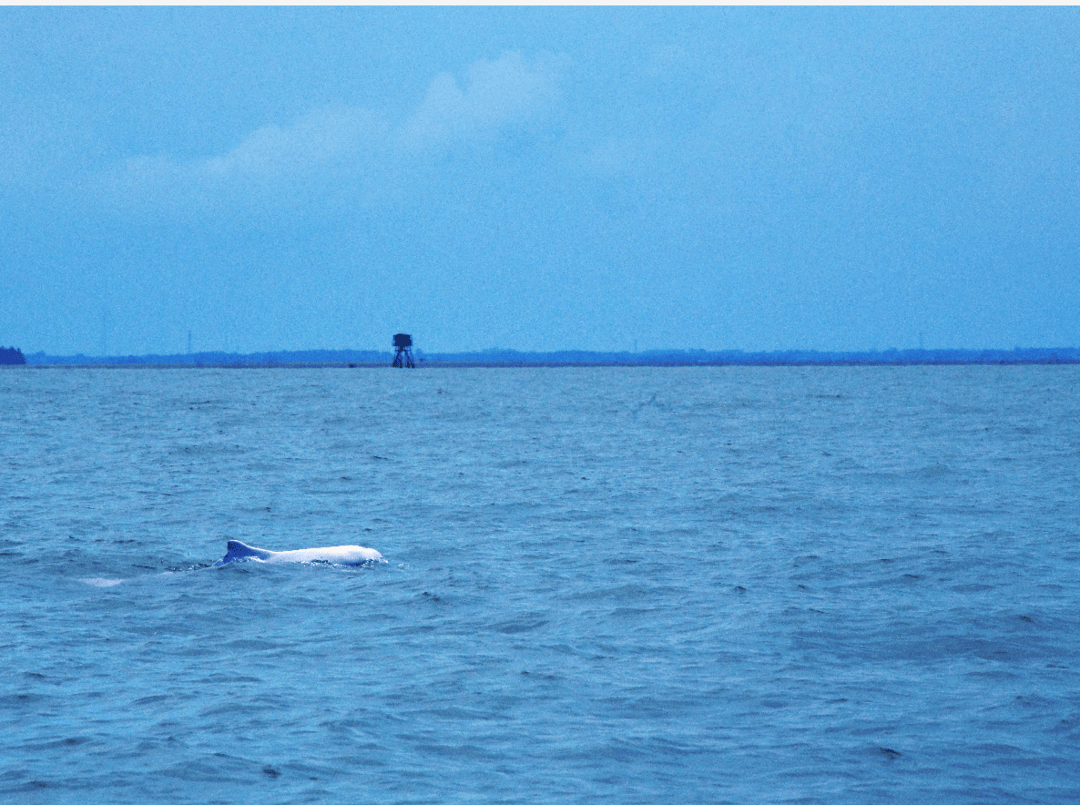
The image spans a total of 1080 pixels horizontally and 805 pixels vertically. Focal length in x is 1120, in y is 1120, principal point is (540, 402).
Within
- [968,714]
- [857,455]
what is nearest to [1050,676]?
[968,714]

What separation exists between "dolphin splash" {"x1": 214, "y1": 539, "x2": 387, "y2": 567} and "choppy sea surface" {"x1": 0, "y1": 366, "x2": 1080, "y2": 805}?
1.34 feet

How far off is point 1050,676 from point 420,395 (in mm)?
115730

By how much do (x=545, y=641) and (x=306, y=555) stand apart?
24.9 feet

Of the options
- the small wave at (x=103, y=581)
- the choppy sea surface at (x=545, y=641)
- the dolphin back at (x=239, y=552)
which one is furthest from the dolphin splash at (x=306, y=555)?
the small wave at (x=103, y=581)

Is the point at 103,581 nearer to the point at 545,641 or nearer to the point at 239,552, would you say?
the point at 239,552

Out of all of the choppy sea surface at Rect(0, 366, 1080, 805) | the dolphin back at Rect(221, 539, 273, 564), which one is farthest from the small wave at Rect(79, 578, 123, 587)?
the dolphin back at Rect(221, 539, 273, 564)

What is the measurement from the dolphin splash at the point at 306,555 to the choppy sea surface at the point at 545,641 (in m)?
0.41

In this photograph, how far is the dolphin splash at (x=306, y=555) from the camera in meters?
21.9

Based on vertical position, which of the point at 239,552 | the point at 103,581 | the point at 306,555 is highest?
the point at 239,552

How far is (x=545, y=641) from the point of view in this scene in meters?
16.5

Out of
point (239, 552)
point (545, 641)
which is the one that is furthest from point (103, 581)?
point (545, 641)

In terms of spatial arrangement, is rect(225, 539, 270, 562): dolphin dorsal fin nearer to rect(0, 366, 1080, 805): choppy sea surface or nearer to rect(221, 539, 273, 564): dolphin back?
Result: rect(221, 539, 273, 564): dolphin back

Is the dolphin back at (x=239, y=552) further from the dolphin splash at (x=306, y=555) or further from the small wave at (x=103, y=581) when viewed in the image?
the small wave at (x=103, y=581)

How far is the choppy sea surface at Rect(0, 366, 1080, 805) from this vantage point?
1148 centimetres
